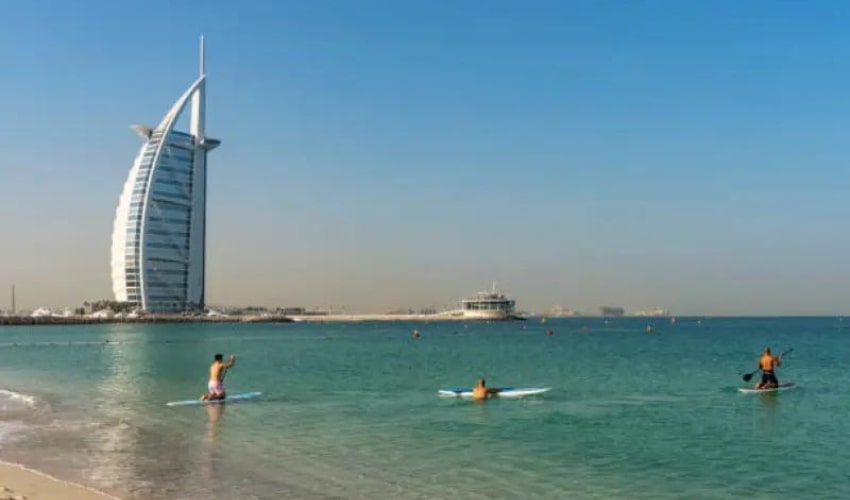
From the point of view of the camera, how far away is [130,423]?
79.3ft

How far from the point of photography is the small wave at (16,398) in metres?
29.7

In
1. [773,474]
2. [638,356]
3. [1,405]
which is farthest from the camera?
[638,356]

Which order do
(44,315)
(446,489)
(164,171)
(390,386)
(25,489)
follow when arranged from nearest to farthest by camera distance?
(25,489) → (446,489) → (390,386) → (164,171) → (44,315)

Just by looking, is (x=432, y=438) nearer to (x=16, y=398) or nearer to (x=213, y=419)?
(x=213, y=419)

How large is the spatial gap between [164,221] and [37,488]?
174094 millimetres

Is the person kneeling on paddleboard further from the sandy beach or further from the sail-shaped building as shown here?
the sail-shaped building

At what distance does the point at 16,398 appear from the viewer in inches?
1240

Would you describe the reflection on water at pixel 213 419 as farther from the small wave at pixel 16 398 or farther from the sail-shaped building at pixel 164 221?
the sail-shaped building at pixel 164 221

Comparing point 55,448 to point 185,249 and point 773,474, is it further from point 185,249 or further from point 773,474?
point 185,249

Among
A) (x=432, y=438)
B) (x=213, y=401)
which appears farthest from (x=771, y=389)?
(x=213, y=401)

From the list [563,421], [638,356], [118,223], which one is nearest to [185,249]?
[118,223]

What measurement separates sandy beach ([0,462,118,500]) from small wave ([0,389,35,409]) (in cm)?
1490

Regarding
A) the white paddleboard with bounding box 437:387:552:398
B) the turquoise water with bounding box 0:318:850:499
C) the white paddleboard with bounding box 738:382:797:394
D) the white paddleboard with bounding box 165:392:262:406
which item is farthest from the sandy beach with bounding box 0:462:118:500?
the white paddleboard with bounding box 738:382:797:394

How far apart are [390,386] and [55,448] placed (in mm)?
18211
